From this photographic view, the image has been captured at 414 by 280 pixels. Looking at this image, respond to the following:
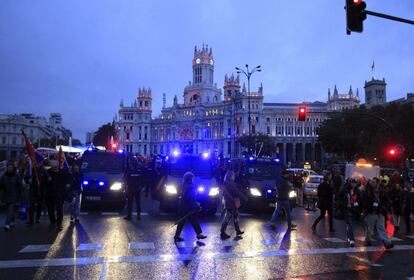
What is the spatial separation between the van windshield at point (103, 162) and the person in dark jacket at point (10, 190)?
5.02m

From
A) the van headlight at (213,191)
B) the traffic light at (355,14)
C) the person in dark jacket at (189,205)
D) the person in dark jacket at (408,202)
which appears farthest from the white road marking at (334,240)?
the traffic light at (355,14)

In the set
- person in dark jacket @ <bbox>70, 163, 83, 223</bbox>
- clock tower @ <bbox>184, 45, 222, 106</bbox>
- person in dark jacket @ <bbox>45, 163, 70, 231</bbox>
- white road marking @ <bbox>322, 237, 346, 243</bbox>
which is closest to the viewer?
white road marking @ <bbox>322, 237, 346, 243</bbox>

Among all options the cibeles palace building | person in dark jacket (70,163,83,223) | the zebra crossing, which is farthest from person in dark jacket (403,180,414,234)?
the cibeles palace building

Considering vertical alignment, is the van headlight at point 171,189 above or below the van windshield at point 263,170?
below

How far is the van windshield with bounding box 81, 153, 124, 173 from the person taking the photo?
17.5 metres

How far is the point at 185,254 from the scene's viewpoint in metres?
9.40

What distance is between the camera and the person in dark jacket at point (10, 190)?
1205cm

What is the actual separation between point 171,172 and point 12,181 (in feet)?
20.7

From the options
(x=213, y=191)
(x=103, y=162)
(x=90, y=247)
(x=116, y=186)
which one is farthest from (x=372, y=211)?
(x=103, y=162)

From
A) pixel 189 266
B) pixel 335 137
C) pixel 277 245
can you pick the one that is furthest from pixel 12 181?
pixel 335 137

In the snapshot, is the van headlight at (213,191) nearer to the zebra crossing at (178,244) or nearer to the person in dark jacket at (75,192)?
the zebra crossing at (178,244)

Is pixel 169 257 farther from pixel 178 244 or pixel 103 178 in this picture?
pixel 103 178

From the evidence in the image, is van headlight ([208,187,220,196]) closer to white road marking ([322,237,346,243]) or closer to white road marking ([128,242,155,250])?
white road marking ([322,237,346,243])

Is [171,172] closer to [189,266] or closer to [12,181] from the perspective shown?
[12,181]
